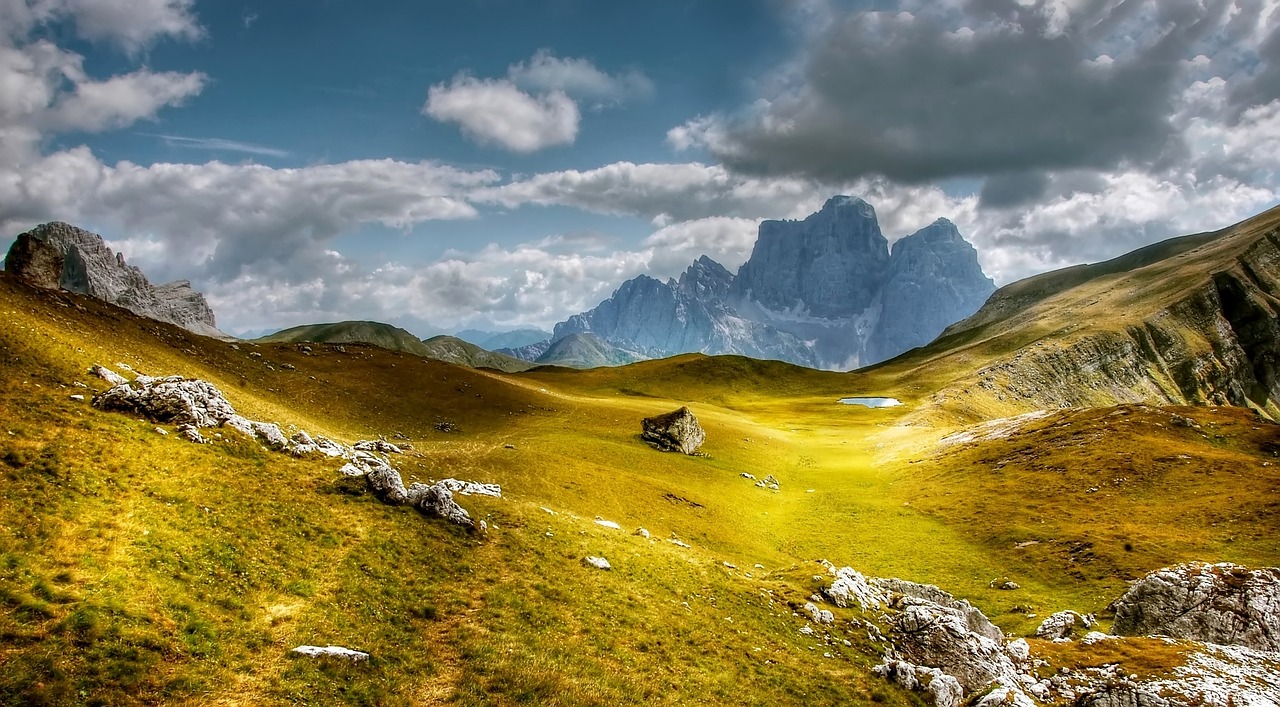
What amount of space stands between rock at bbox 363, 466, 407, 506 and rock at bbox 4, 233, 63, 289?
53.4 meters

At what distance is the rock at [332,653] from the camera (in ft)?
60.2

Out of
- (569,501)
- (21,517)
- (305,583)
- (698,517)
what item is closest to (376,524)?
(305,583)

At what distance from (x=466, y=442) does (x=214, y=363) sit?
3056cm

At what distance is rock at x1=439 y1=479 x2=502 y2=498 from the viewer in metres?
36.8

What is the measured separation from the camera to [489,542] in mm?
29922

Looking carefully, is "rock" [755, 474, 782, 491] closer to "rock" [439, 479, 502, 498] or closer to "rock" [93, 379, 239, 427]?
"rock" [439, 479, 502, 498]

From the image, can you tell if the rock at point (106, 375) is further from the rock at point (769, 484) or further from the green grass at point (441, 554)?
the rock at point (769, 484)

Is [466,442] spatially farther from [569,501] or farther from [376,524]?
[376,524]

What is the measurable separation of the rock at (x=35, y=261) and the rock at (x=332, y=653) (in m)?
64.5

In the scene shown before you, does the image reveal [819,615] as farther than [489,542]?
Yes

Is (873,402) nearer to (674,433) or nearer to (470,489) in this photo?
(674,433)

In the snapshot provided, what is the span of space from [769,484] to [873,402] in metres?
96.5

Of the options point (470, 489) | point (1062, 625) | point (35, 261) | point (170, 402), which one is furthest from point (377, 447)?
point (1062, 625)

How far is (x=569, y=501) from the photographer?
155 ft
